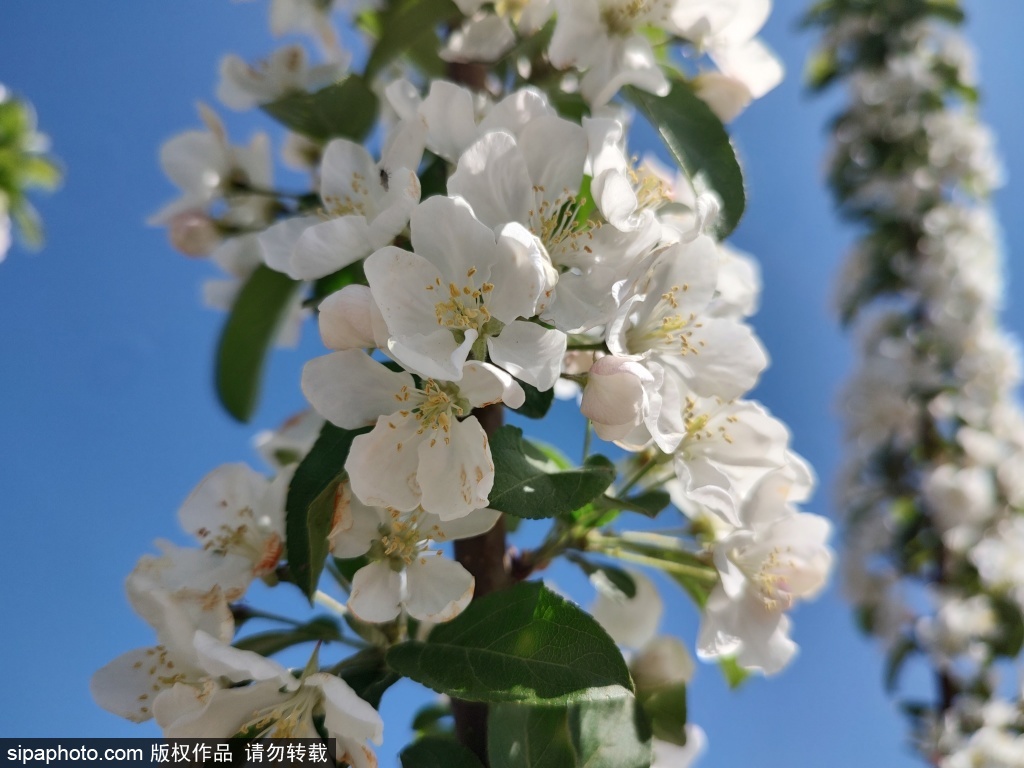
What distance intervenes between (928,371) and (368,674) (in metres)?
3.50

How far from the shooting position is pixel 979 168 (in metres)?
3.94

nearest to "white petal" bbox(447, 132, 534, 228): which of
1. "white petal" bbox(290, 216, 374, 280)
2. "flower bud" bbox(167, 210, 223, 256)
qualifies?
"white petal" bbox(290, 216, 374, 280)

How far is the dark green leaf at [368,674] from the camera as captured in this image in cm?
78

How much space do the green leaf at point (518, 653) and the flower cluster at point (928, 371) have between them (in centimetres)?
266

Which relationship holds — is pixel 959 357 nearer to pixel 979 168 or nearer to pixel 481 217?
pixel 979 168

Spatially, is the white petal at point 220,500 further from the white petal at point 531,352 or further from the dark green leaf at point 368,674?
the white petal at point 531,352

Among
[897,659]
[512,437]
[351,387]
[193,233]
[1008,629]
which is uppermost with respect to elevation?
[193,233]

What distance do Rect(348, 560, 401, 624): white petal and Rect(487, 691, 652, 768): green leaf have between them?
0.45 feet

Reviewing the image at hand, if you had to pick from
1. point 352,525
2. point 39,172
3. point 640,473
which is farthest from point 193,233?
point 39,172

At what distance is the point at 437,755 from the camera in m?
0.80

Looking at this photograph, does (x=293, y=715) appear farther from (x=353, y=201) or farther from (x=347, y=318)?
(x=353, y=201)

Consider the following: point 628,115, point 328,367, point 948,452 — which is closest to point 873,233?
point 948,452

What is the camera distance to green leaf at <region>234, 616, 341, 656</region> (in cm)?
87

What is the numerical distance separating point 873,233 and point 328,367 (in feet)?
13.3
